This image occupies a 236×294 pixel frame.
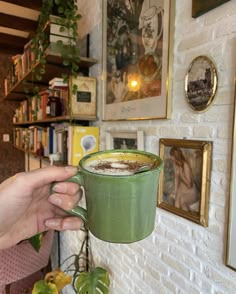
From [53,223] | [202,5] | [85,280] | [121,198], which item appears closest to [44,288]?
[85,280]

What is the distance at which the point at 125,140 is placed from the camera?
120 cm

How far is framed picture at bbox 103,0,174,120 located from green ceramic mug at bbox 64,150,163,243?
58 cm

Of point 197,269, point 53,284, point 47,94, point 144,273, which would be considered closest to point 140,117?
point 197,269

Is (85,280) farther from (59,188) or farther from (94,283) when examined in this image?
(59,188)

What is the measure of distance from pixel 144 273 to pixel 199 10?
45.1 inches

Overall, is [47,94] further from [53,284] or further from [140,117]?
[53,284]

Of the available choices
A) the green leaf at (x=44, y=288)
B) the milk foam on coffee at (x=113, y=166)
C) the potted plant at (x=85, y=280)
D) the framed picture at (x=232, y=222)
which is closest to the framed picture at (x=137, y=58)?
the framed picture at (x=232, y=222)

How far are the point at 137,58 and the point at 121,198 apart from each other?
0.87m

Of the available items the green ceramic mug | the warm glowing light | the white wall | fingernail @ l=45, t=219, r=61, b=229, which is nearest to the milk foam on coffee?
the green ceramic mug

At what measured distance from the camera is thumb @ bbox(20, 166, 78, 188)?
45cm

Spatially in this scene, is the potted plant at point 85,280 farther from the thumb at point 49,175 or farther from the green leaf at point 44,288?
the thumb at point 49,175

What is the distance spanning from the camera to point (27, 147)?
2699mm

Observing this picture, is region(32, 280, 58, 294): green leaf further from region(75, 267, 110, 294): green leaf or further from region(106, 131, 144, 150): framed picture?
region(106, 131, 144, 150): framed picture

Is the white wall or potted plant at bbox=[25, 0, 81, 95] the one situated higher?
potted plant at bbox=[25, 0, 81, 95]
